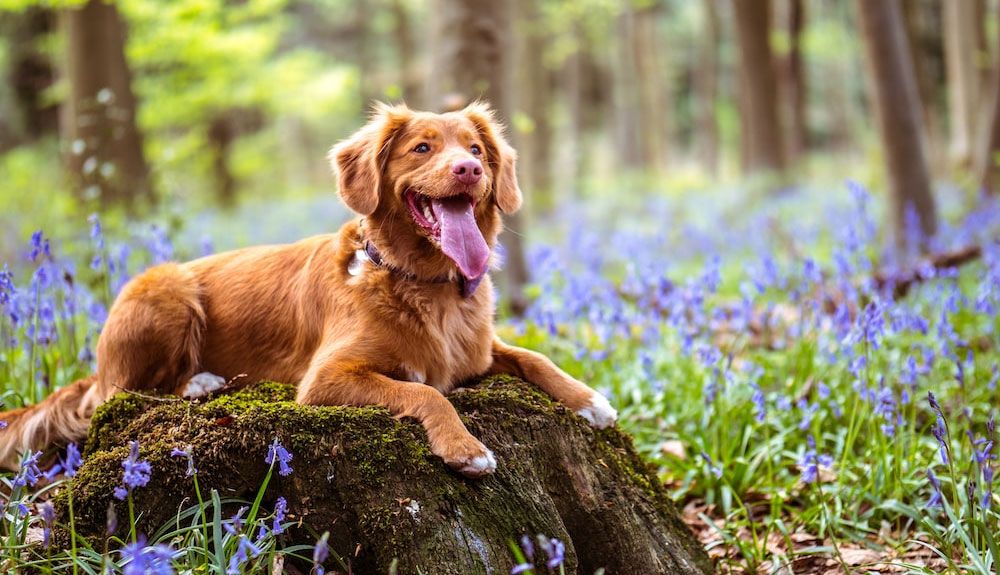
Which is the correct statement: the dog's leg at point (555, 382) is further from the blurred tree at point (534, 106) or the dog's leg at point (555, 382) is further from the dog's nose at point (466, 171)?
Answer: the blurred tree at point (534, 106)

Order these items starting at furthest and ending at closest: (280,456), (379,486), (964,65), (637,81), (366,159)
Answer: (637,81) → (964,65) → (366,159) → (379,486) → (280,456)

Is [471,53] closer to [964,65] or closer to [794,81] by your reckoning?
[964,65]

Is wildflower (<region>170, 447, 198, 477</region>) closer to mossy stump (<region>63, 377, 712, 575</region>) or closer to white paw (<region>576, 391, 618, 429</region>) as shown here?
mossy stump (<region>63, 377, 712, 575</region>)

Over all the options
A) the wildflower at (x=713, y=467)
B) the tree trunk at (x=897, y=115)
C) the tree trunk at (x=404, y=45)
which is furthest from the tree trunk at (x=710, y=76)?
the wildflower at (x=713, y=467)

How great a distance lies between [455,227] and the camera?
320 centimetres

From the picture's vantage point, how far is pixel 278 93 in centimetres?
1600

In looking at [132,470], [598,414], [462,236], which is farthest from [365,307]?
[132,470]

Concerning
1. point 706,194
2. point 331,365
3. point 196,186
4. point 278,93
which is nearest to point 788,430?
point 331,365

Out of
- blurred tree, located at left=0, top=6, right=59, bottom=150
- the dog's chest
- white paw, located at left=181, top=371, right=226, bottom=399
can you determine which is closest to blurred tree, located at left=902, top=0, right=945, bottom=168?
the dog's chest

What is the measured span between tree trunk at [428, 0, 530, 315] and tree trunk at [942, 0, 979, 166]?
10.0 metres

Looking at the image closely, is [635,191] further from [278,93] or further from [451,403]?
[451,403]

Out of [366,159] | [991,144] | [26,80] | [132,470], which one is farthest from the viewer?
[26,80]

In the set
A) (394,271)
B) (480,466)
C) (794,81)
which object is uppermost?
(794,81)

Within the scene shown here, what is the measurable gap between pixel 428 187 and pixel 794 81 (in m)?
16.6
